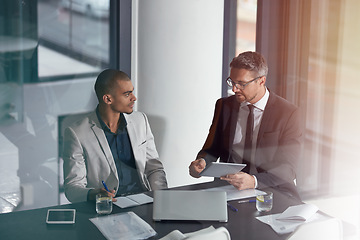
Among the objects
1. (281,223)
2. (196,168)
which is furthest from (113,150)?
(281,223)

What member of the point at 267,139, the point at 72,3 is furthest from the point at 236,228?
the point at 72,3

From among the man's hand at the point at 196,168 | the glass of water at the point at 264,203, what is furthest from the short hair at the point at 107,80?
the glass of water at the point at 264,203

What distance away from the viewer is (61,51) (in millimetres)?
2811

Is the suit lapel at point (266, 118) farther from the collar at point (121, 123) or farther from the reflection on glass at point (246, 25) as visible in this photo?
the collar at point (121, 123)

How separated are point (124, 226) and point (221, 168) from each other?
48cm

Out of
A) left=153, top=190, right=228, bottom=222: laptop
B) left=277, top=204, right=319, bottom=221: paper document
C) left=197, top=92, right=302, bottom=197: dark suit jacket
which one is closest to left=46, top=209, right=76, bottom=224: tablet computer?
left=153, top=190, right=228, bottom=222: laptop

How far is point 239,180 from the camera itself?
6.77 ft

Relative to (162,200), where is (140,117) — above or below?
above

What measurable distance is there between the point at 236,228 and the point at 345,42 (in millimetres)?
1418

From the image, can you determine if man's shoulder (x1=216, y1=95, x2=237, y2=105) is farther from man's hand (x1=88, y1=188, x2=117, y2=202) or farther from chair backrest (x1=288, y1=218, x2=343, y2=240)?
chair backrest (x1=288, y1=218, x2=343, y2=240)

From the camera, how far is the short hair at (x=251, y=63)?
8.25 feet

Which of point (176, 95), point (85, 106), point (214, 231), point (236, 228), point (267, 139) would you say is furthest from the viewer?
point (176, 95)

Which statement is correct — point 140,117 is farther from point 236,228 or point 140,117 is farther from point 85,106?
point 236,228

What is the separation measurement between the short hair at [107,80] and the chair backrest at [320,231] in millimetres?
1456
